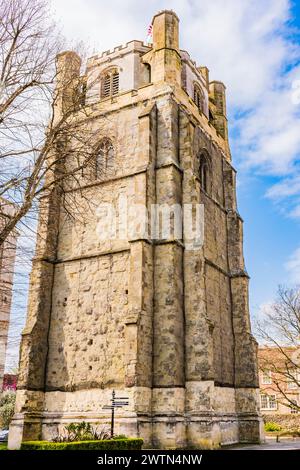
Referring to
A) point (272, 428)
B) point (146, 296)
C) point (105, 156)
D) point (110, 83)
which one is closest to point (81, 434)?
point (146, 296)

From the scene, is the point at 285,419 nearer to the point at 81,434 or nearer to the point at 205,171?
the point at 205,171

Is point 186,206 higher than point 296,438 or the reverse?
higher

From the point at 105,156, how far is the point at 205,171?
5195 mm

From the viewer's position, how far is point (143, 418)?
15531mm

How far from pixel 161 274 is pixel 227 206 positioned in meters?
8.44

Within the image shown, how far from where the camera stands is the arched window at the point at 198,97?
25.3m

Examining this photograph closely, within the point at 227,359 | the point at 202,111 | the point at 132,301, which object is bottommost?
the point at 227,359

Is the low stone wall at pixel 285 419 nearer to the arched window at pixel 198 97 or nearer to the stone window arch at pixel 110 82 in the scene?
the arched window at pixel 198 97

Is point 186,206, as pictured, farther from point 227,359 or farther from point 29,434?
point 29,434

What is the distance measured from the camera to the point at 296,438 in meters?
26.3

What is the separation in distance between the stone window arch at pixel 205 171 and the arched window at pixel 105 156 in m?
4.39

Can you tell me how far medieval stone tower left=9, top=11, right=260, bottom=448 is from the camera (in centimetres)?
1633

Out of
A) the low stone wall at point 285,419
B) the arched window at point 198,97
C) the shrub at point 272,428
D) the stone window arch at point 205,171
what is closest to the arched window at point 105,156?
the stone window arch at point 205,171
